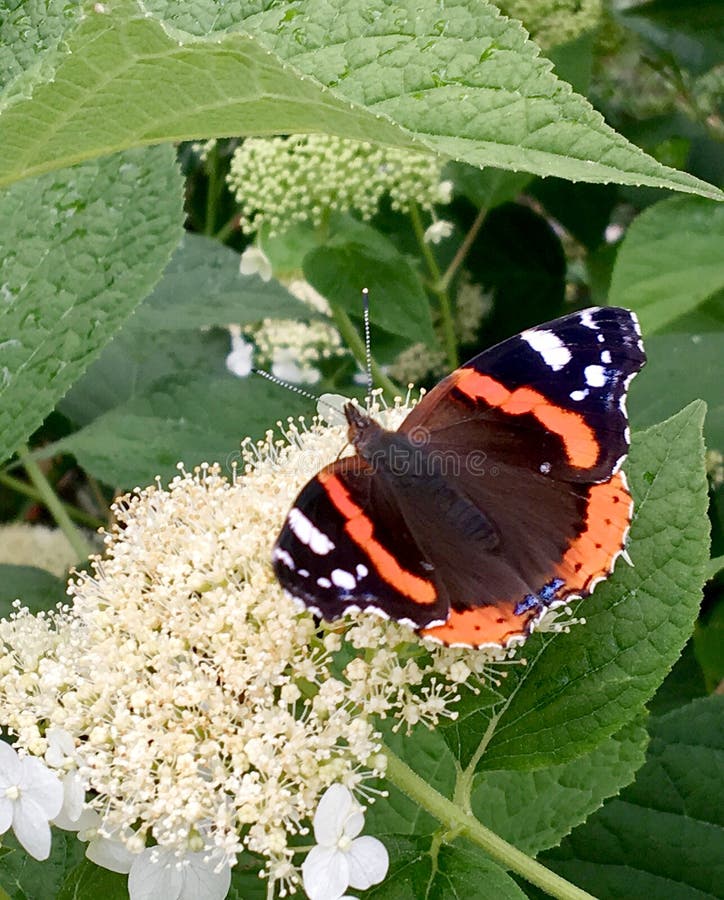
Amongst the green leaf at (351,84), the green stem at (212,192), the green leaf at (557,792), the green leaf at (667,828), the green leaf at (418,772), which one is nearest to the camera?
the green leaf at (351,84)

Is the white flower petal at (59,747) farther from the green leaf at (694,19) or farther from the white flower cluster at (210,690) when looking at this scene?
the green leaf at (694,19)

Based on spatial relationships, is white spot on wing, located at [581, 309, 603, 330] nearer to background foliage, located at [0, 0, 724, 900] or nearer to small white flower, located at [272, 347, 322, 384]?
background foliage, located at [0, 0, 724, 900]

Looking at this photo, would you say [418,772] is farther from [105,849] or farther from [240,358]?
[240,358]

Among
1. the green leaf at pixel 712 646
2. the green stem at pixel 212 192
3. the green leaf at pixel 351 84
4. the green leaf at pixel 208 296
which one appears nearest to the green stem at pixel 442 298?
the green leaf at pixel 208 296

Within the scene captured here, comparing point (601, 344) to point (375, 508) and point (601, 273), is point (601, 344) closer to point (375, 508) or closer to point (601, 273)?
point (375, 508)

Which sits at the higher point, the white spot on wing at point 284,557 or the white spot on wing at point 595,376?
the white spot on wing at point 284,557

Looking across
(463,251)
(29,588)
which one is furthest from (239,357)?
(29,588)

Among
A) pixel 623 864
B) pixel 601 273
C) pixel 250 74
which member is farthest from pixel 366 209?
pixel 250 74
